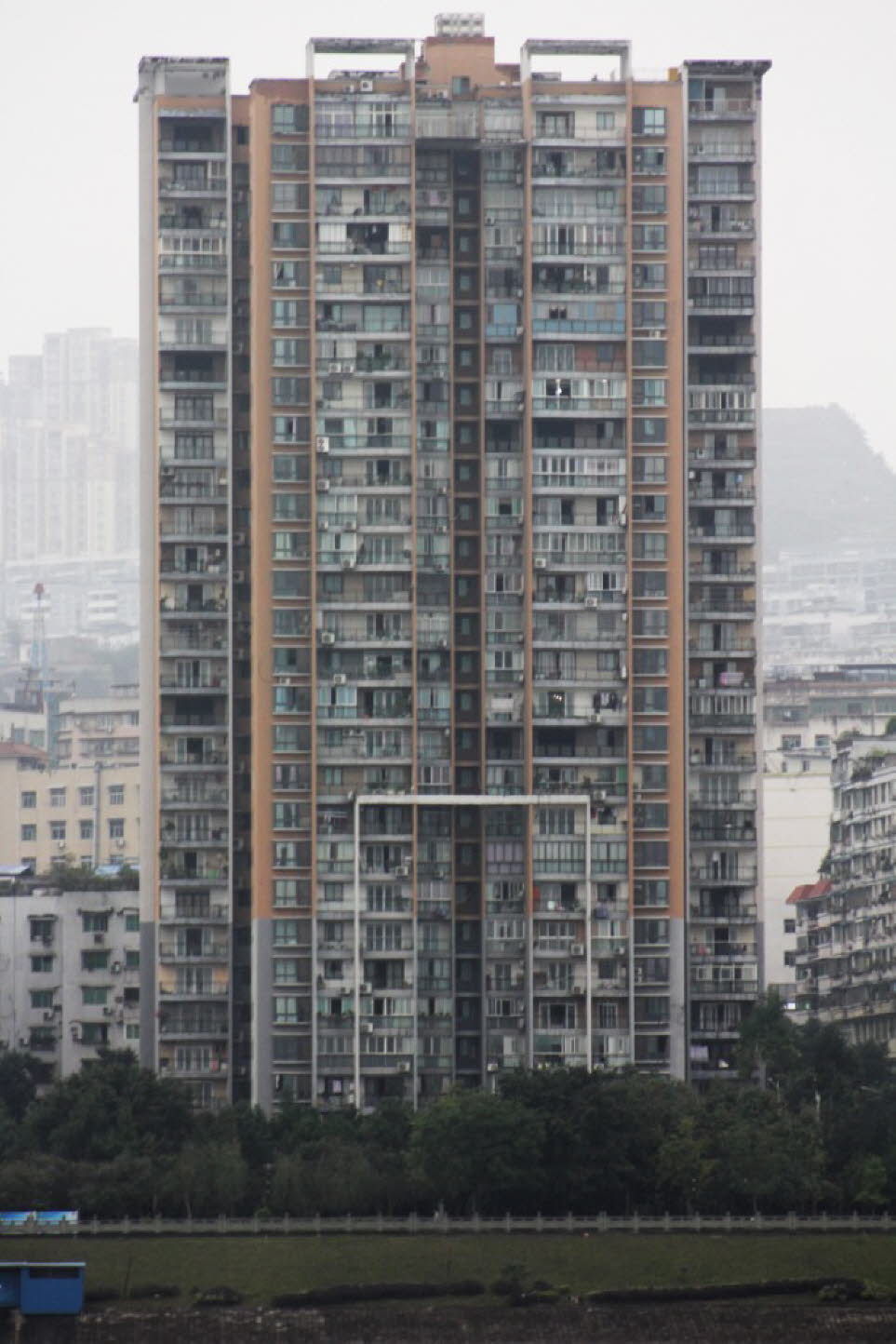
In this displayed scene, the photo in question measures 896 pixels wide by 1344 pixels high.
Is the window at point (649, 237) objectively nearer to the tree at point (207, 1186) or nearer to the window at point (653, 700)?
the window at point (653, 700)

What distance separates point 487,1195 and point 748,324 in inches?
1134

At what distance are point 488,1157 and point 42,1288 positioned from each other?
541 inches

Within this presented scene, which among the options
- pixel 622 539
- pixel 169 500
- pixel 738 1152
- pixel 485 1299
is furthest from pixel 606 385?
pixel 485 1299

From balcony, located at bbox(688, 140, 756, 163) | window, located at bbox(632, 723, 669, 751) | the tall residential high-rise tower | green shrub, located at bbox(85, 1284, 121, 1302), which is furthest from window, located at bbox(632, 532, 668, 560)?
green shrub, located at bbox(85, 1284, 121, 1302)

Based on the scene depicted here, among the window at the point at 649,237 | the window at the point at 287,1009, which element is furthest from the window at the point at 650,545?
the window at the point at 287,1009

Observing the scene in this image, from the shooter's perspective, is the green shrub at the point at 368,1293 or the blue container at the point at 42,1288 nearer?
the blue container at the point at 42,1288

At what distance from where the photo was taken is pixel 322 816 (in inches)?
3809

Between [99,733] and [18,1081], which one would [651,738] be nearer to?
[18,1081]

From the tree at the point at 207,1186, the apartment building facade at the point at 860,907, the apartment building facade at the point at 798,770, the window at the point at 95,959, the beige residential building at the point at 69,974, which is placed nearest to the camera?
the tree at the point at 207,1186

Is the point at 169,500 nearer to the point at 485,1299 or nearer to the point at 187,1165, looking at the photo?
the point at 187,1165

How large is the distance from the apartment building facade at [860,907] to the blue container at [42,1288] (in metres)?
43.3

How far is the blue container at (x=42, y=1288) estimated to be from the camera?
77625 millimetres

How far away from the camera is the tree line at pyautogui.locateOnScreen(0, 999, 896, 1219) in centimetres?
8706

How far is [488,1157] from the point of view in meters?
86.4
